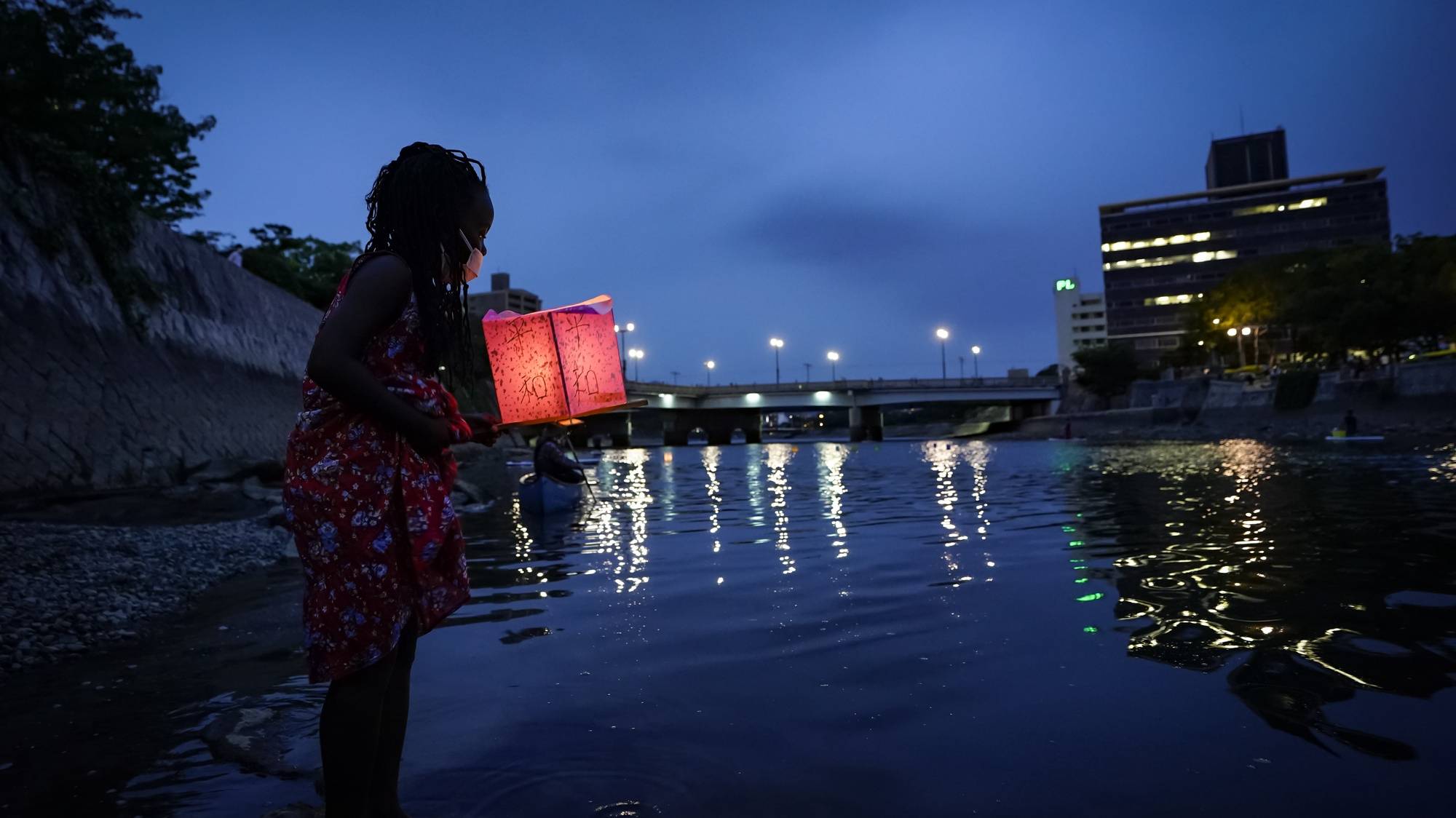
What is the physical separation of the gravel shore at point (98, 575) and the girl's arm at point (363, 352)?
490 centimetres

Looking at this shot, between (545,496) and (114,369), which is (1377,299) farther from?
(114,369)

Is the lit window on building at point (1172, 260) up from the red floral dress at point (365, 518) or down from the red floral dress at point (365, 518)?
up

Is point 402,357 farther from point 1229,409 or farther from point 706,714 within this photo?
point 1229,409

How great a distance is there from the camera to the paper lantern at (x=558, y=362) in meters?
4.16

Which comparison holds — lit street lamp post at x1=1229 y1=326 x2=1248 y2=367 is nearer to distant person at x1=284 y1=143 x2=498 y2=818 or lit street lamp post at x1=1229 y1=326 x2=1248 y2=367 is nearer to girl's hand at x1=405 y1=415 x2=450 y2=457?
distant person at x1=284 y1=143 x2=498 y2=818

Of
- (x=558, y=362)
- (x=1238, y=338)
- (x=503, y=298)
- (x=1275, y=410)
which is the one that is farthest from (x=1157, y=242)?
(x=558, y=362)

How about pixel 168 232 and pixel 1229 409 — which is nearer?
pixel 168 232

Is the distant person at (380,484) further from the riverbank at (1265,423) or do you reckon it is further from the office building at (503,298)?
the office building at (503,298)

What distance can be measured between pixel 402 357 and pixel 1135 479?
1890cm

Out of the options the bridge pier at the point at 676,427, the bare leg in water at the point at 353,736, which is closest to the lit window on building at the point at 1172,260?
the bridge pier at the point at 676,427

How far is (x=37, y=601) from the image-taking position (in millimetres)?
6629

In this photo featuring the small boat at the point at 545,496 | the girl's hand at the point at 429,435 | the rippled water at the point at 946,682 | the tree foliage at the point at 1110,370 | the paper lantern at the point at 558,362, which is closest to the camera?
the girl's hand at the point at 429,435

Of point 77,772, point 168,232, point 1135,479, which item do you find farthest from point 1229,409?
point 77,772

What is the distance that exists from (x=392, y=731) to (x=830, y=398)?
81312 millimetres
